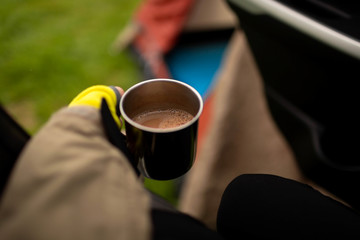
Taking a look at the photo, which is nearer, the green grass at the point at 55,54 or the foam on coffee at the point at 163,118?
the foam on coffee at the point at 163,118

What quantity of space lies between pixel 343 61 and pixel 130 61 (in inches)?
53.9

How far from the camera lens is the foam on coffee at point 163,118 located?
1.84 ft

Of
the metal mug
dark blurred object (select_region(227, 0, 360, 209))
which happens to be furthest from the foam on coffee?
dark blurred object (select_region(227, 0, 360, 209))

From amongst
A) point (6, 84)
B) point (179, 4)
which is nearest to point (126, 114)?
point (179, 4)

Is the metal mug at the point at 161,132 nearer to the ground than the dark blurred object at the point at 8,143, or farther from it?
nearer to the ground

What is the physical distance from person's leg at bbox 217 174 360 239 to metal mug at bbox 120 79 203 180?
17 centimetres

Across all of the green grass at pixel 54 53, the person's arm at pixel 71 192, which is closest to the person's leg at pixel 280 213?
the person's arm at pixel 71 192

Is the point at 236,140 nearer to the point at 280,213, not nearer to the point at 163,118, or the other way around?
the point at 280,213

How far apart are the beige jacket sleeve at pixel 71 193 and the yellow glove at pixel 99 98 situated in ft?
0.15

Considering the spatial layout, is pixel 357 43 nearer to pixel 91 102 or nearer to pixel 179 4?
pixel 91 102

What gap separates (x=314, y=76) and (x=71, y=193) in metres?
0.84

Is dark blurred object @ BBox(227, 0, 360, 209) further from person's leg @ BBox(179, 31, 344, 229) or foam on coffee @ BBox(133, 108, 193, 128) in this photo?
foam on coffee @ BBox(133, 108, 193, 128)

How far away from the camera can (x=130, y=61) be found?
206cm

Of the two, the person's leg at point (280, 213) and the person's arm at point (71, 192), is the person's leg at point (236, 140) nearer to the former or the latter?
the person's leg at point (280, 213)
